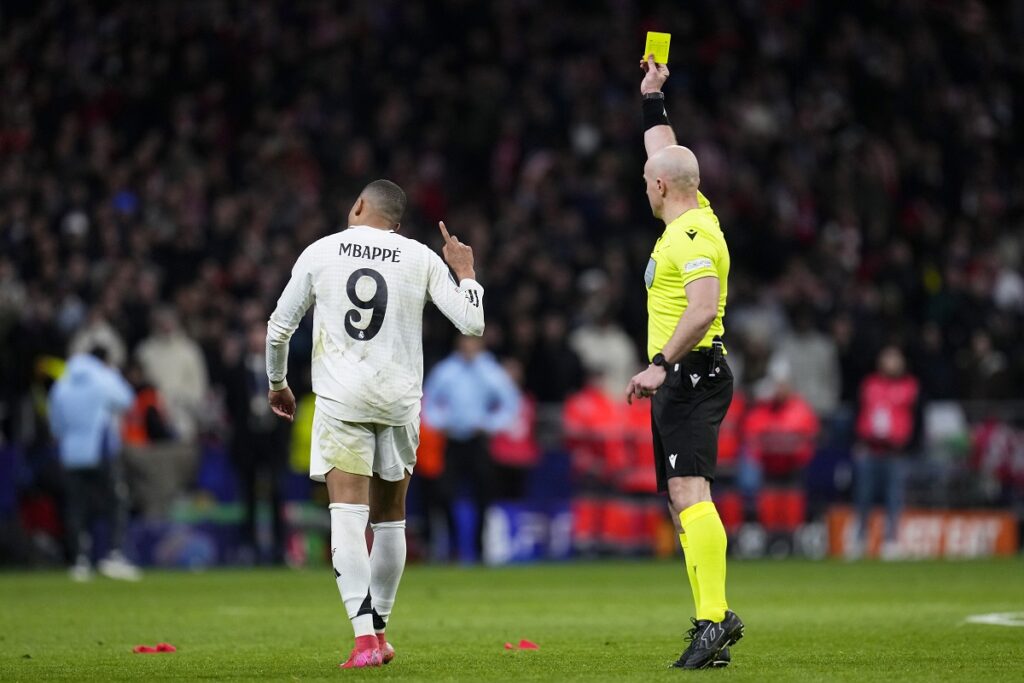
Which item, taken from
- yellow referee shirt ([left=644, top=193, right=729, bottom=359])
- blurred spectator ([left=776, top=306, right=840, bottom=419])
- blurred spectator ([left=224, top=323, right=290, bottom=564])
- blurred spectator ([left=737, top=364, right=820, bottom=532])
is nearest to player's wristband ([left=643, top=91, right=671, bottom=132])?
yellow referee shirt ([left=644, top=193, right=729, bottom=359])

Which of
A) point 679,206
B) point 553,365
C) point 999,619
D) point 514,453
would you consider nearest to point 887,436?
point 553,365

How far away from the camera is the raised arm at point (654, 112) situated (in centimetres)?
907

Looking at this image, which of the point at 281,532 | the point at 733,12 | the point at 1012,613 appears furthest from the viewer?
the point at 733,12

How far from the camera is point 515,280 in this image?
934 inches

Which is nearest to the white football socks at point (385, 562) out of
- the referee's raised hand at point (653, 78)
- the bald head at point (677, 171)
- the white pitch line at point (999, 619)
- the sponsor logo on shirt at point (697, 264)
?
the sponsor logo on shirt at point (697, 264)

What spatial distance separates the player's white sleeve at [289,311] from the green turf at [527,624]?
4.84ft

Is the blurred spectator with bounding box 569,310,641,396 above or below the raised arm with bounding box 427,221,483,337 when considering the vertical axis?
above

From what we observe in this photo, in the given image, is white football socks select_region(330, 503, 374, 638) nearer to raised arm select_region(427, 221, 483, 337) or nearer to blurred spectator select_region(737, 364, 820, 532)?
raised arm select_region(427, 221, 483, 337)

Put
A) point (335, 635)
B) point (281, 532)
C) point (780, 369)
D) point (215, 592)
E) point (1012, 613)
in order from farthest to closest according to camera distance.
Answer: point (780, 369) → point (281, 532) → point (215, 592) → point (1012, 613) → point (335, 635)

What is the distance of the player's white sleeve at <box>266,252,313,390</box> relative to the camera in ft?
28.4

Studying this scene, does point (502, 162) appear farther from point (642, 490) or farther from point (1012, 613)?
point (1012, 613)

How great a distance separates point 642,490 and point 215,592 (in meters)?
7.65

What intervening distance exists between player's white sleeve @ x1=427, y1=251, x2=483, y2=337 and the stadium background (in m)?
11.7

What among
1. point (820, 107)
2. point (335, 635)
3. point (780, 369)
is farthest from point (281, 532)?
point (820, 107)
